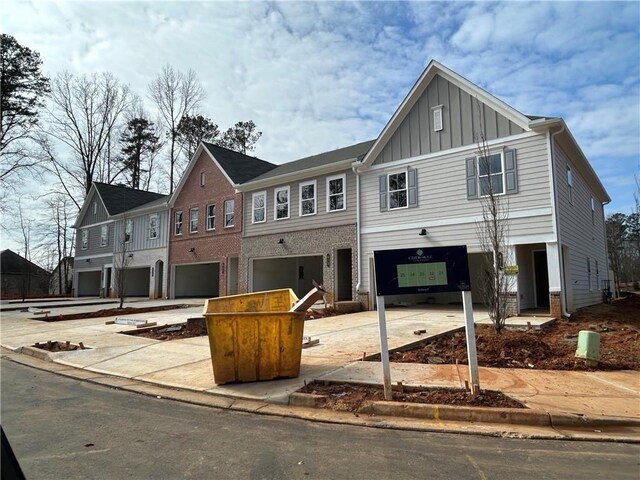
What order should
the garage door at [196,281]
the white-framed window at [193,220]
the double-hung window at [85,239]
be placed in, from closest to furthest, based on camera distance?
1. the white-framed window at [193,220]
2. the garage door at [196,281]
3. the double-hung window at [85,239]

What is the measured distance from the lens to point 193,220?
84.1ft

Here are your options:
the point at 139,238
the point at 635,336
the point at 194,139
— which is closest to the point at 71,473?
the point at 635,336

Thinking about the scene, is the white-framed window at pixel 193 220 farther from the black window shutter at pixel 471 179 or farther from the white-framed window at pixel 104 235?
the black window shutter at pixel 471 179

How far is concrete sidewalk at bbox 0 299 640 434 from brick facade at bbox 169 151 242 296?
35.8 feet

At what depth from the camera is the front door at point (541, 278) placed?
16469 millimetres

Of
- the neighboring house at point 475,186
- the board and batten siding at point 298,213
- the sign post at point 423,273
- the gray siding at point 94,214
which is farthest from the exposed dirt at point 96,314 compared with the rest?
the gray siding at point 94,214

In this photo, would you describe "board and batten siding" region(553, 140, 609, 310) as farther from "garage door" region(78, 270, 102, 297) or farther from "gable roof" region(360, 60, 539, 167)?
"garage door" region(78, 270, 102, 297)

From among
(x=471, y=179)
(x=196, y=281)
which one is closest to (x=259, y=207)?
(x=196, y=281)

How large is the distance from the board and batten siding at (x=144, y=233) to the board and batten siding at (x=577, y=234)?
2216 cm

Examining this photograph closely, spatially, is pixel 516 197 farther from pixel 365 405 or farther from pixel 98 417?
pixel 98 417

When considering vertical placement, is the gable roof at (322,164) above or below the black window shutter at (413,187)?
above

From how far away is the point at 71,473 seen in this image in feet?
11.7

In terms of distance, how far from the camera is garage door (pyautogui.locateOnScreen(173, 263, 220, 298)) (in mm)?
26969

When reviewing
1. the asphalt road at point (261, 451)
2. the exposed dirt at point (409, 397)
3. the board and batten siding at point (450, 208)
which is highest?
the board and batten siding at point (450, 208)
